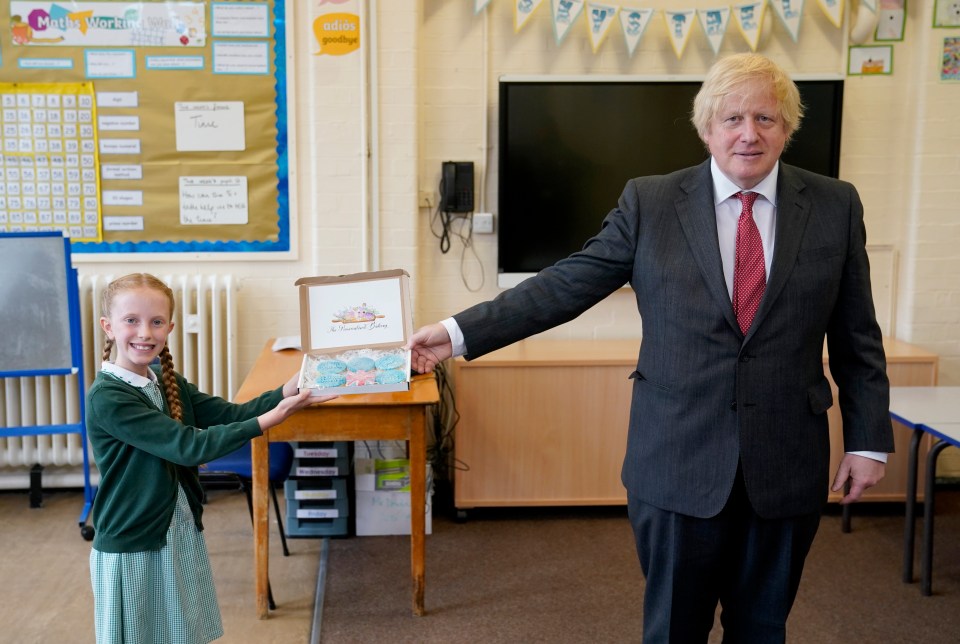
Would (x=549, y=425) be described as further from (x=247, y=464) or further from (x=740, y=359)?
(x=740, y=359)

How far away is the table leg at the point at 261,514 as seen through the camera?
283 cm

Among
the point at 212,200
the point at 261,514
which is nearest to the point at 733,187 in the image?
the point at 261,514

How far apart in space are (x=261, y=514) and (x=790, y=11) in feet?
9.29

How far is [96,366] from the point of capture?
4.00 meters

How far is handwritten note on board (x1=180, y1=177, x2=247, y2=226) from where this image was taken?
395cm

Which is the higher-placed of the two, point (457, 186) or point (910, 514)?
point (457, 186)

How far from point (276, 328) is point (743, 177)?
104 inches

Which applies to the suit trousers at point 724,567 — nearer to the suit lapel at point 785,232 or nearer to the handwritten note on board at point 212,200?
the suit lapel at point 785,232

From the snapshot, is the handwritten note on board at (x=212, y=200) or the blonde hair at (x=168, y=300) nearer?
the blonde hair at (x=168, y=300)

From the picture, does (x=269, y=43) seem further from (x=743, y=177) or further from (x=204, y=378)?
(x=743, y=177)

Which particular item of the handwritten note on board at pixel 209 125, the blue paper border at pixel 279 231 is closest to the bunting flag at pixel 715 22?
the blue paper border at pixel 279 231

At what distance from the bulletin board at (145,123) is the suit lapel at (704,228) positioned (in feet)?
7.94

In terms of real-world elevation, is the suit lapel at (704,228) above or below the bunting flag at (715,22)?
below

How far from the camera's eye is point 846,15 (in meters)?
3.90
